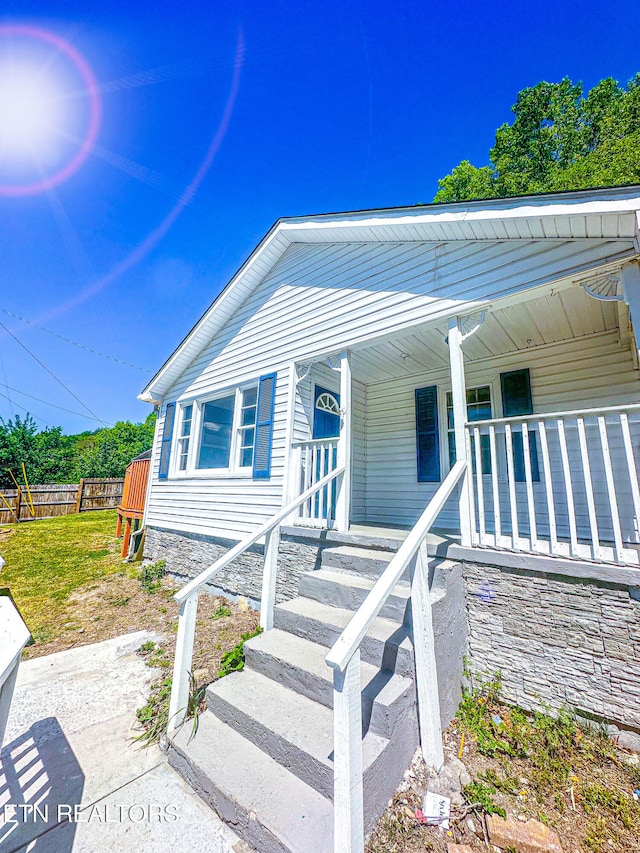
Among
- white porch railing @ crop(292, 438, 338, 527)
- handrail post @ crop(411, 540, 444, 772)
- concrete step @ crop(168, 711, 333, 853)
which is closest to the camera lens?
concrete step @ crop(168, 711, 333, 853)

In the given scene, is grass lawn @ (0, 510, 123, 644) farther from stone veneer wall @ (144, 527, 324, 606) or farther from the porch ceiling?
the porch ceiling

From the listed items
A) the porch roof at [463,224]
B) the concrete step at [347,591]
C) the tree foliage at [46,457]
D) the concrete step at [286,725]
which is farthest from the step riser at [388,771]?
the tree foliage at [46,457]

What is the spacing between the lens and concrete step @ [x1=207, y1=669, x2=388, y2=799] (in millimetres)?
1904

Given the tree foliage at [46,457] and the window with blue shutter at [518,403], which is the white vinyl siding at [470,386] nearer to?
the window with blue shutter at [518,403]

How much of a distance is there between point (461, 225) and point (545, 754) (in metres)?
4.58

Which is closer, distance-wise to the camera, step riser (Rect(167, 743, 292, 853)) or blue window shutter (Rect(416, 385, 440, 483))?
step riser (Rect(167, 743, 292, 853))

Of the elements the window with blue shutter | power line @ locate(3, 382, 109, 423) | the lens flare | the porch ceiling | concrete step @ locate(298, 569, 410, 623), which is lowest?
concrete step @ locate(298, 569, 410, 623)

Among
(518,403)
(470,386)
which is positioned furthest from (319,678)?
(470,386)

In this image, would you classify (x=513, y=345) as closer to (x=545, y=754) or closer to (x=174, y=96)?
(x=545, y=754)

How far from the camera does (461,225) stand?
12.1 ft

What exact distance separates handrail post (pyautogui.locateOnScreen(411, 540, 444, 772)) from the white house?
0.02 meters

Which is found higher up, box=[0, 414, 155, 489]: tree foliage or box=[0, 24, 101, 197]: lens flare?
box=[0, 24, 101, 197]: lens flare

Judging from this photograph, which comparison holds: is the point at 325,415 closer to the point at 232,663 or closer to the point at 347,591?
the point at 347,591

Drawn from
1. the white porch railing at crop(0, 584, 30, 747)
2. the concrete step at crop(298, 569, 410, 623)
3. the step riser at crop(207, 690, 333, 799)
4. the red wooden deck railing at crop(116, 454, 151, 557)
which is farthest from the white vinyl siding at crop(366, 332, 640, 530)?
the red wooden deck railing at crop(116, 454, 151, 557)
